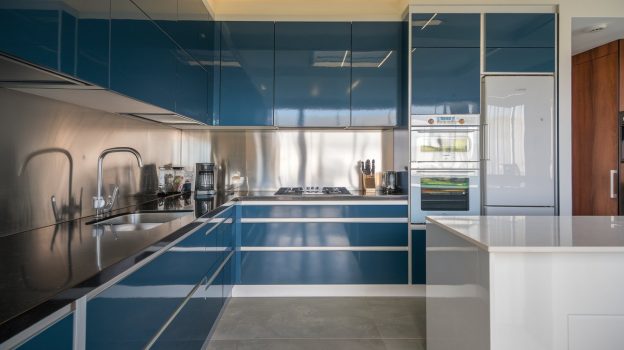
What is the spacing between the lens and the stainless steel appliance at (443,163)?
3334 mm

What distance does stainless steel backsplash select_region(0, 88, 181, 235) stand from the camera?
5.18ft

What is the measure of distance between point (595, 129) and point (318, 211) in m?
3.12

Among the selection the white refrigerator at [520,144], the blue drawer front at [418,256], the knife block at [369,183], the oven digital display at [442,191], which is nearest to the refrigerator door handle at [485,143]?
the white refrigerator at [520,144]

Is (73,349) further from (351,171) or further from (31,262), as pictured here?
(351,171)

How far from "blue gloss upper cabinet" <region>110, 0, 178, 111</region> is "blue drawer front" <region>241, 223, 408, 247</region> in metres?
1.35

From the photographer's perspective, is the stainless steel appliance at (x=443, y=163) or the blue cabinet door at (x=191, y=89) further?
the stainless steel appliance at (x=443, y=163)

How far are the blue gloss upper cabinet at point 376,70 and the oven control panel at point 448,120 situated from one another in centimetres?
31

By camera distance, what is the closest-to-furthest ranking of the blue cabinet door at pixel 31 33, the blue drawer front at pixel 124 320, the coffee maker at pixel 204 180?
the blue drawer front at pixel 124 320, the blue cabinet door at pixel 31 33, the coffee maker at pixel 204 180

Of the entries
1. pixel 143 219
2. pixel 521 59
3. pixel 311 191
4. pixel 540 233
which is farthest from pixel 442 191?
pixel 143 219

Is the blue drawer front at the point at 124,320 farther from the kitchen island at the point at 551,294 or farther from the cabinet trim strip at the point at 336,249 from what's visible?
the cabinet trim strip at the point at 336,249

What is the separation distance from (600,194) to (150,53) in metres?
4.43

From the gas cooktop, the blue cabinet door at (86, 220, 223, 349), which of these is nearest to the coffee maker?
the gas cooktop

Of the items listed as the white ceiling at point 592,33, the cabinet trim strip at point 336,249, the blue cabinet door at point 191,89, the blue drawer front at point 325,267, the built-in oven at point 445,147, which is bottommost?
the blue drawer front at point 325,267

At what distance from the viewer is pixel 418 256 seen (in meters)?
3.35
